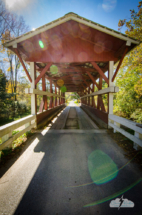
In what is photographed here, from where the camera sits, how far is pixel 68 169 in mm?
2506

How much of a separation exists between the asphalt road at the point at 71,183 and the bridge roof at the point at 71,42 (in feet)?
16.3

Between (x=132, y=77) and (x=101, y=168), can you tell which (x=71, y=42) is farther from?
(x=101, y=168)

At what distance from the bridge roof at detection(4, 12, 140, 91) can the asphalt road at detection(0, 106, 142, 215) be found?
16.3ft

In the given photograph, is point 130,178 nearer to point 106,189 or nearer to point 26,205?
point 106,189

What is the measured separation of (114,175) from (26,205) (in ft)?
5.91

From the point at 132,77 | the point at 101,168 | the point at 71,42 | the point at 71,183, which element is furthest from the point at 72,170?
the point at 132,77

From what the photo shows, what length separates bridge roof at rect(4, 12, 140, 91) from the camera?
4863 millimetres

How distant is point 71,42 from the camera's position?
19.0 feet

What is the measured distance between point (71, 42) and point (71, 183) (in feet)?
21.0

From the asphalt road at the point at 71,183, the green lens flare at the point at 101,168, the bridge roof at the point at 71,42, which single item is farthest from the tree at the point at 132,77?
the asphalt road at the point at 71,183

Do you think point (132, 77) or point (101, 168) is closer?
point (101, 168)

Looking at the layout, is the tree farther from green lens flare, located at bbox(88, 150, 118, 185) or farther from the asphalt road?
the asphalt road

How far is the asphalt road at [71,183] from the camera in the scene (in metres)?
1.62

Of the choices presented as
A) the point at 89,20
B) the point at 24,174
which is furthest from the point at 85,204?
the point at 89,20
